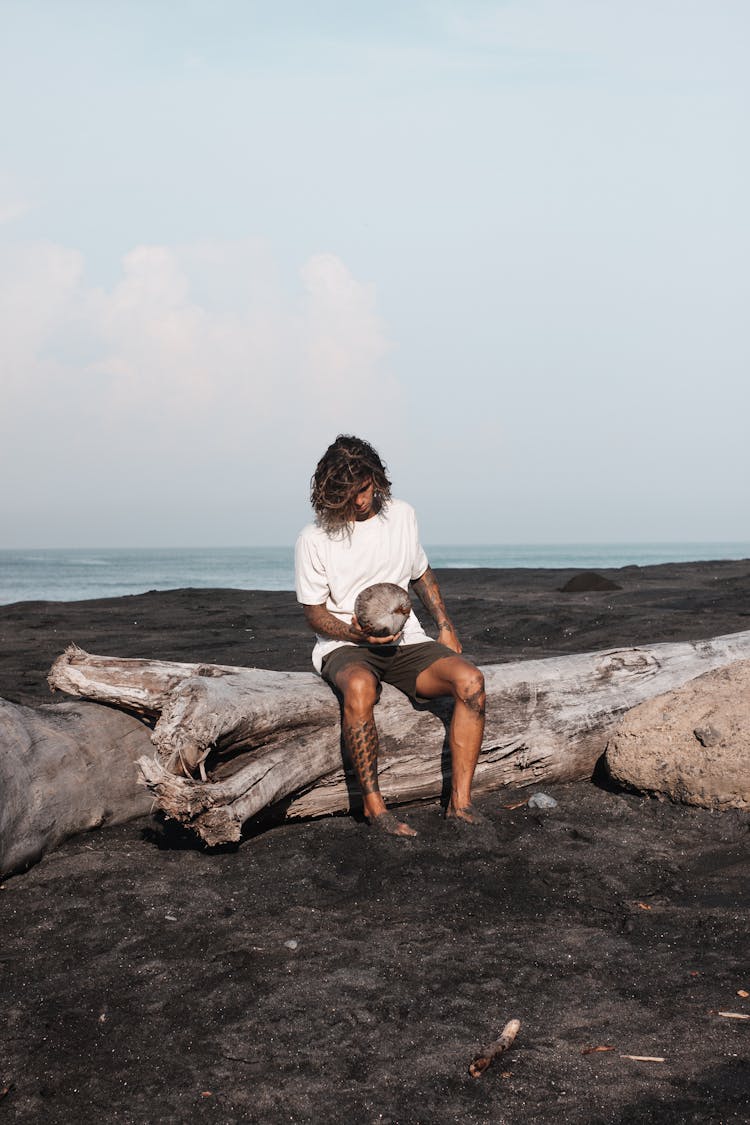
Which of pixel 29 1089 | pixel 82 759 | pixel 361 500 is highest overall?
pixel 361 500

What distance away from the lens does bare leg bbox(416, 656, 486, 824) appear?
478 cm

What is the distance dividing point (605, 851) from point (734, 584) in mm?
12150

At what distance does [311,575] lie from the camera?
5.00 metres

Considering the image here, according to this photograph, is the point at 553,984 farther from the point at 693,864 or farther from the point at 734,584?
the point at 734,584

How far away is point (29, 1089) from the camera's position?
2613 mm

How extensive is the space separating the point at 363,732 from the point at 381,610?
641mm

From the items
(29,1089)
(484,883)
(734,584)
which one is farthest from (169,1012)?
(734,584)

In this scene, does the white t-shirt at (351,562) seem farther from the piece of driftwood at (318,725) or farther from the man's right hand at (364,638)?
the piece of driftwood at (318,725)

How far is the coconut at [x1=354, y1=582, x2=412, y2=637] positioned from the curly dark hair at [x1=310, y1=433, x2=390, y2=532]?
0.45 meters

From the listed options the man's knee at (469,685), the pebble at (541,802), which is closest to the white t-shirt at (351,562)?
the man's knee at (469,685)

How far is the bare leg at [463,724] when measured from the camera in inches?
188

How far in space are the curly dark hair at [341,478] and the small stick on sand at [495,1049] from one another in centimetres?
281

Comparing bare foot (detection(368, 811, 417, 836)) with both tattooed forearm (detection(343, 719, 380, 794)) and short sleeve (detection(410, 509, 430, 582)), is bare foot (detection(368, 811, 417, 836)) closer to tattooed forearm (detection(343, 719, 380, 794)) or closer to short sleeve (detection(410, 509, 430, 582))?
tattooed forearm (detection(343, 719, 380, 794))

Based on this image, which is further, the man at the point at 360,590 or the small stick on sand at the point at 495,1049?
the man at the point at 360,590
